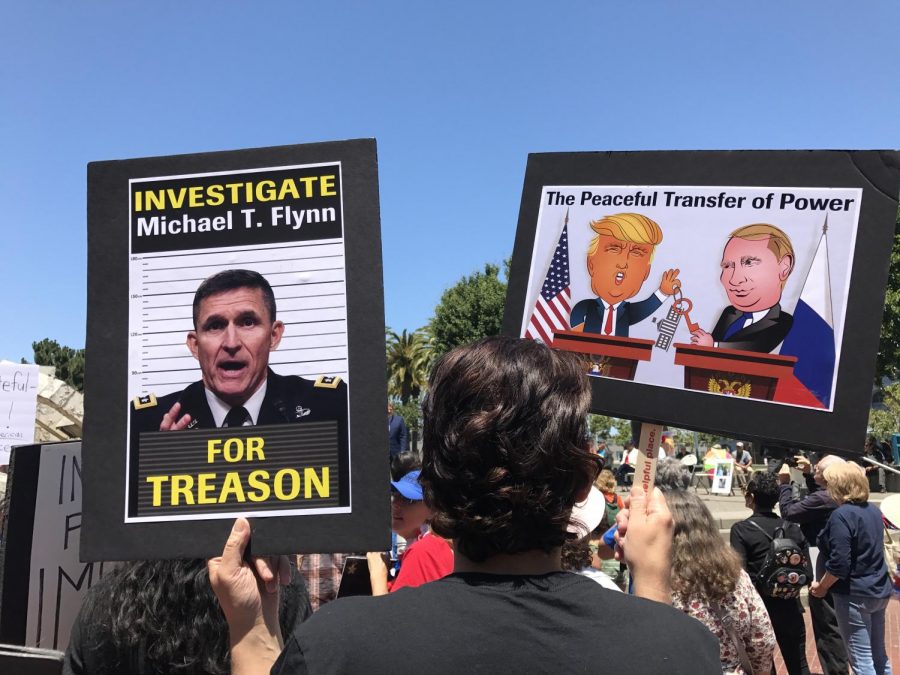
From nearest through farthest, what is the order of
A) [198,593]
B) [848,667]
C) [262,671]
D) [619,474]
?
[262,671] < [198,593] < [848,667] < [619,474]

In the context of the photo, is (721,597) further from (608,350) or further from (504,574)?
(504,574)

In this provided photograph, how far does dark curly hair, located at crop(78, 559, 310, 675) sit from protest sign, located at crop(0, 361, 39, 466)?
4.86 m

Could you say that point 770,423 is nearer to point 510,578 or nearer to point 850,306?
point 850,306

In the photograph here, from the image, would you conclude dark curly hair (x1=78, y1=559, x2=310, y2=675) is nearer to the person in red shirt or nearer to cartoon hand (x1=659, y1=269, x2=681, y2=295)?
the person in red shirt

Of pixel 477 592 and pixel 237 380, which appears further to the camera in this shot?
pixel 237 380

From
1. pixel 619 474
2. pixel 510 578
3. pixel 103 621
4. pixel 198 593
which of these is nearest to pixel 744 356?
pixel 510 578

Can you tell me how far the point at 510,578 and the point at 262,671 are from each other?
677 millimetres

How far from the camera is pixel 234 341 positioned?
6.09 ft

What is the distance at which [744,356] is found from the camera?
7.88 feet

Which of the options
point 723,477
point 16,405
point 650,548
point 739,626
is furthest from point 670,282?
point 723,477

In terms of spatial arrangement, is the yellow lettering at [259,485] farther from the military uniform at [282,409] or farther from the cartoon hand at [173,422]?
the cartoon hand at [173,422]

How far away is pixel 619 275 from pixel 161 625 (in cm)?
188

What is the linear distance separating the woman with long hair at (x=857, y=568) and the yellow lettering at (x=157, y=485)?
5.74 m

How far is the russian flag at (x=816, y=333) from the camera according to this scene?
229 cm
